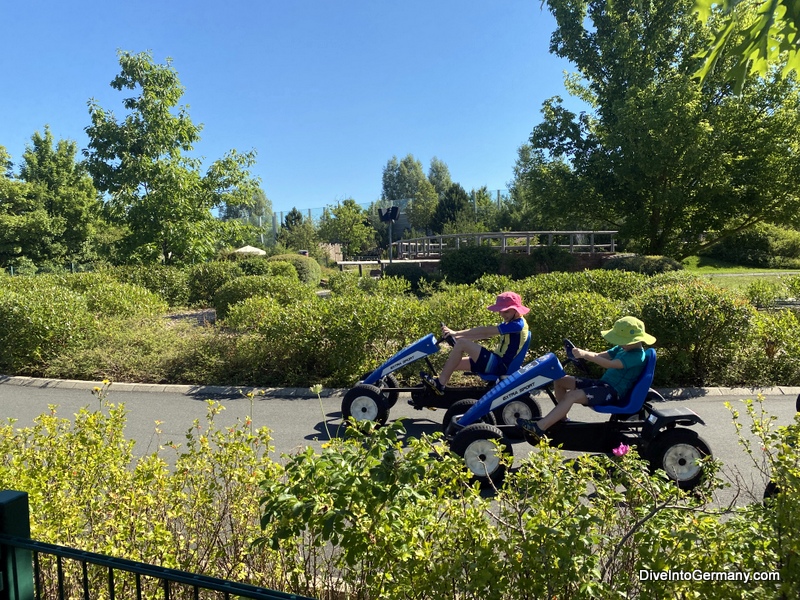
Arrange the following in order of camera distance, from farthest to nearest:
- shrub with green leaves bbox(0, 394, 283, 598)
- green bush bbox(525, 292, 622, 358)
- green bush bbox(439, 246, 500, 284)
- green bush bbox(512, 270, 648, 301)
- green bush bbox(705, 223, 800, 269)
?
green bush bbox(705, 223, 800, 269) < green bush bbox(439, 246, 500, 284) < green bush bbox(512, 270, 648, 301) < green bush bbox(525, 292, 622, 358) < shrub with green leaves bbox(0, 394, 283, 598)

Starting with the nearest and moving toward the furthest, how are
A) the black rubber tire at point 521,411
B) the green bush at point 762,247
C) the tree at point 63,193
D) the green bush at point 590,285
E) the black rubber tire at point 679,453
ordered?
the black rubber tire at point 679,453 < the black rubber tire at point 521,411 < the green bush at point 590,285 < the green bush at point 762,247 < the tree at point 63,193

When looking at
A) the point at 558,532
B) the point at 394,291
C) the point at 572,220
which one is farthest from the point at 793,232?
the point at 558,532

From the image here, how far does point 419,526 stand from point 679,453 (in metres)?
2.78

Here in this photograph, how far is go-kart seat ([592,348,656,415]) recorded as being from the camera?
440 centimetres

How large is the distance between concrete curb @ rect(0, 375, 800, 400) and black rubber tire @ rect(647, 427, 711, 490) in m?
2.70

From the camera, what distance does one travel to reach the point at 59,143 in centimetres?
3500

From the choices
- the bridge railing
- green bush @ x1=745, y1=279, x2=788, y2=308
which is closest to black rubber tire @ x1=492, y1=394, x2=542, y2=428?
green bush @ x1=745, y1=279, x2=788, y2=308

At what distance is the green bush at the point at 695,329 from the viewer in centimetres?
701

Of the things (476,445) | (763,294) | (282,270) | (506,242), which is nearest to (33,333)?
(476,445)

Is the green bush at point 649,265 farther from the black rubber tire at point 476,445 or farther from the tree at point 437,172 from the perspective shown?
the tree at point 437,172

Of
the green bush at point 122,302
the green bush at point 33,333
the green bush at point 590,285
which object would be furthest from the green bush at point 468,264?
the green bush at point 33,333

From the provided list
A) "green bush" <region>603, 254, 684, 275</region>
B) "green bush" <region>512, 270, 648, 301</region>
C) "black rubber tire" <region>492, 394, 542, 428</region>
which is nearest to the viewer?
"black rubber tire" <region>492, 394, 542, 428</region>

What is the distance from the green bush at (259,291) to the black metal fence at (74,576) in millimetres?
9301

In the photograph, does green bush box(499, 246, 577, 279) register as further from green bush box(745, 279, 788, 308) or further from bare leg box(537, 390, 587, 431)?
bare leg box(537, 390, 587, 431)
